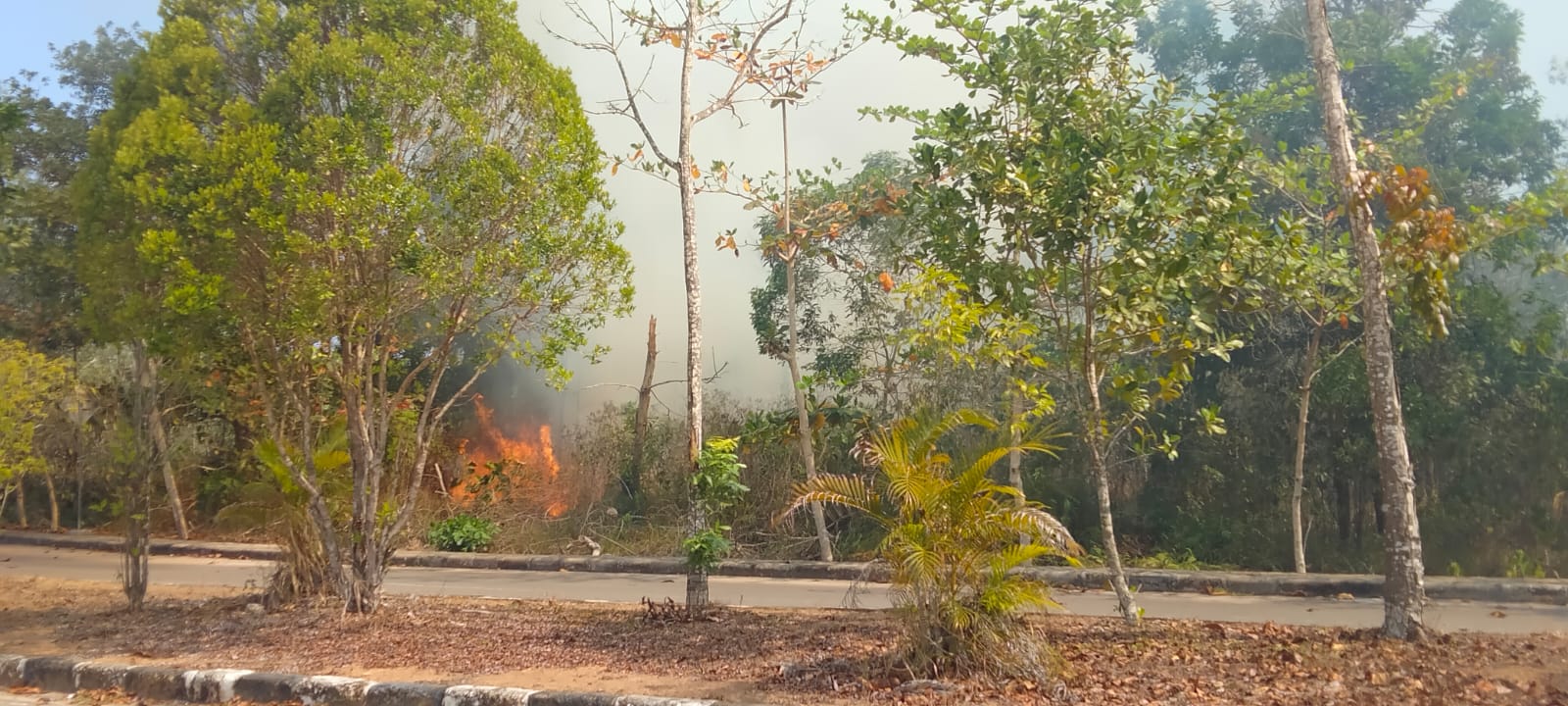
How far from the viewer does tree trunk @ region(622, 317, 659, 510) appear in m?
18.6

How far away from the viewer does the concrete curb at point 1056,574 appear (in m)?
11.0

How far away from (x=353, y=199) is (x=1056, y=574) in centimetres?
861

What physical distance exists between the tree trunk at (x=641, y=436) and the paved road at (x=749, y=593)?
3432mm

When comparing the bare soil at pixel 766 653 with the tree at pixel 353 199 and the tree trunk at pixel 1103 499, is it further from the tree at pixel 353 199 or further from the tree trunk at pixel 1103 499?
the tree at pixel 353 199

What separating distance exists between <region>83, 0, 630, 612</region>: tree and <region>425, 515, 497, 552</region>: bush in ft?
23.7

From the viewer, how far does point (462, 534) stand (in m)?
17.3

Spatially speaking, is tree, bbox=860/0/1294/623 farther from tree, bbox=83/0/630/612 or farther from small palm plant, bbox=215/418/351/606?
small palm plant, bbox=215/418/351/606

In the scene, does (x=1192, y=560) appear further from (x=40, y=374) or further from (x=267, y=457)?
(x=40, y=374)

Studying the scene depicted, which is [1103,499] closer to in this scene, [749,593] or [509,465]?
[749,593]

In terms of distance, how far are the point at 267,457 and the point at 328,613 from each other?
159cm

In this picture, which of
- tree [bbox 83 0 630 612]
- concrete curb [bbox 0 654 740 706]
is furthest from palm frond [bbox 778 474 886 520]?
tree [bbox 83 0 630 612]

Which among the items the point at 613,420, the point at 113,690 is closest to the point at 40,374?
the point at 613,420

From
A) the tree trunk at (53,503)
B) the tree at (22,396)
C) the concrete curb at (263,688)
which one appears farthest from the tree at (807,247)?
the tree trunk at (53,503)

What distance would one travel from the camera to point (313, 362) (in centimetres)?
913
